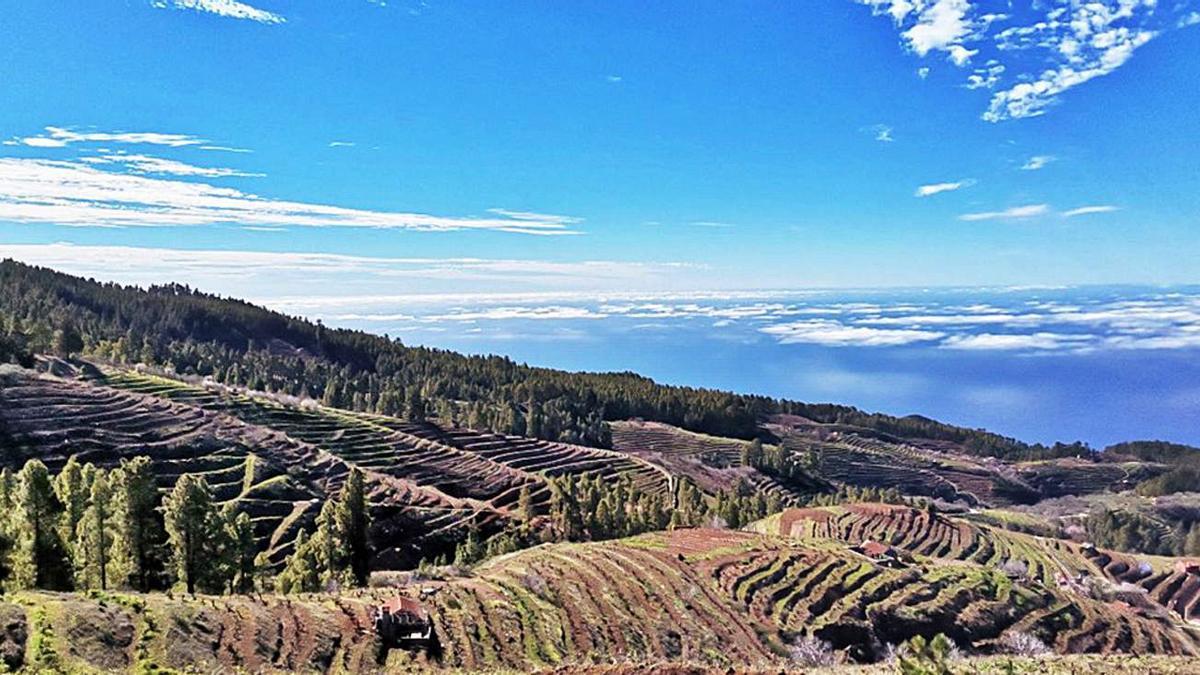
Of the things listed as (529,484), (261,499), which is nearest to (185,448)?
(261,499)

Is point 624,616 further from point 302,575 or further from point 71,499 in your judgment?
point 71,499

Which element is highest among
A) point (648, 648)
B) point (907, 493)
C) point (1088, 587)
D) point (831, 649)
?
point (648, 648)

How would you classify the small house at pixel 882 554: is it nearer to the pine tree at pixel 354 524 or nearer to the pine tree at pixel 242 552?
the pine tree at pixel 354 524

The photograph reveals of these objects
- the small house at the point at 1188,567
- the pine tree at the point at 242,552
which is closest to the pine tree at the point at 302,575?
the pine tree at the point at 242,552

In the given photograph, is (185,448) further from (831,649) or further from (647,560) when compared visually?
(831,649)

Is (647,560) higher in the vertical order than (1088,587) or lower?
higher

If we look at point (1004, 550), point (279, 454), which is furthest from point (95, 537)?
point (1004, 550)
